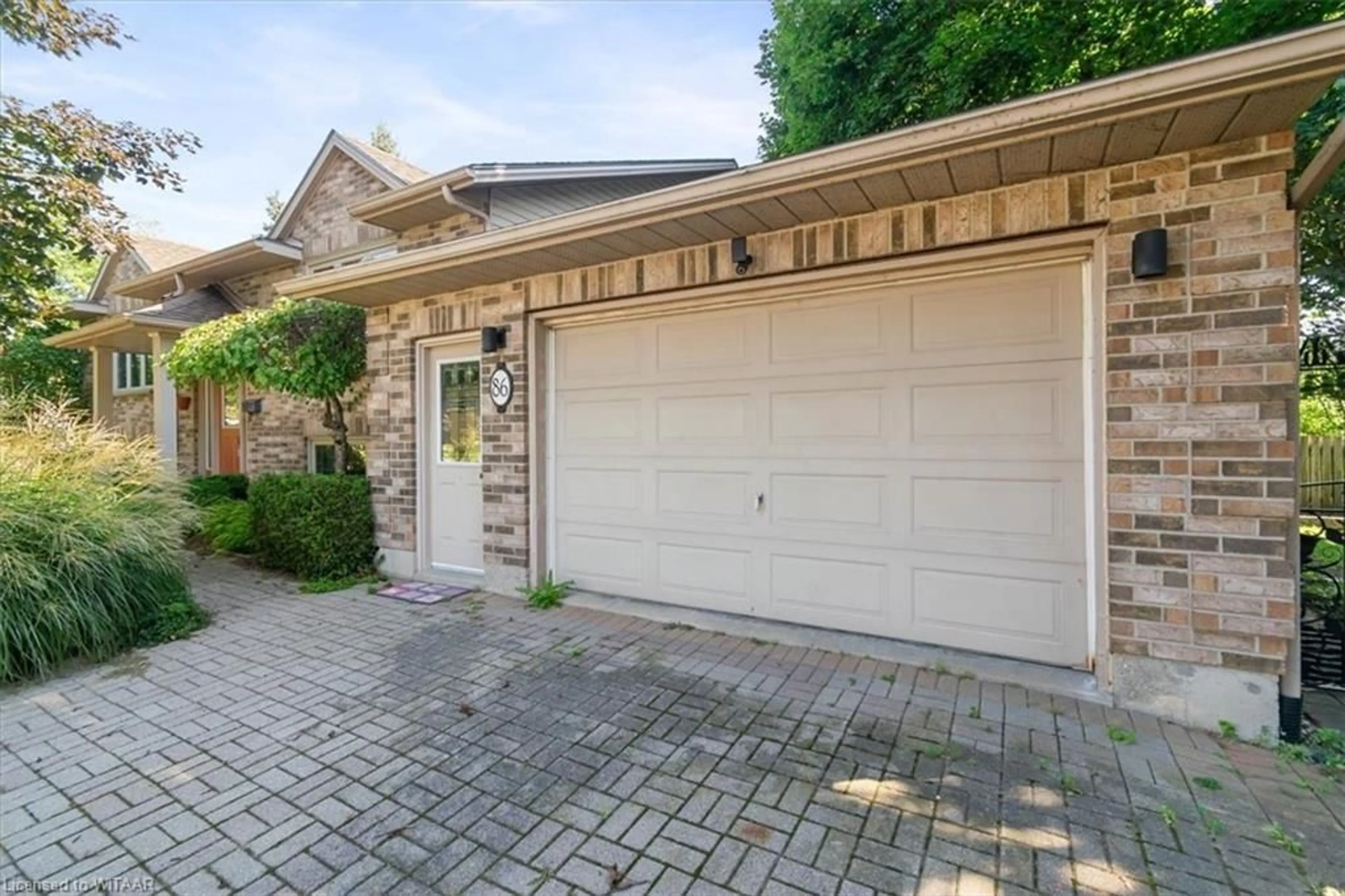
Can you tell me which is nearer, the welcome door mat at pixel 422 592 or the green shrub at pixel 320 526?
the welcome door mat at pixel 422 592

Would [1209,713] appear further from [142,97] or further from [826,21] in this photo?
[142,97]

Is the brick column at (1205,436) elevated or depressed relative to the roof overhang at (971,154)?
depressed

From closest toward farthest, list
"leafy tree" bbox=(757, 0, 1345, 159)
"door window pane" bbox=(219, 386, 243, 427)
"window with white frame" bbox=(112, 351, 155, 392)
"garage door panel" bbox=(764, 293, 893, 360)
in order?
"garage door panel" bbox=(764, 293, 893, 360) → "leafy tree" bbox=(757, 0, 1345, 159) → "door window pane" bbox=(219, 386, 243, 427) → "window with white frame" bbox=(112, 351, 155, 392)

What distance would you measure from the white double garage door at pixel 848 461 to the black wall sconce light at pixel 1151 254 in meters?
0.44

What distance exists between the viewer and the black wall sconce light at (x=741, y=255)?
4043mm

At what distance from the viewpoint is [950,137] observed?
9.32ft

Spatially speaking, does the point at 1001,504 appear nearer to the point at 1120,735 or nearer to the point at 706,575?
the point at 1120,735

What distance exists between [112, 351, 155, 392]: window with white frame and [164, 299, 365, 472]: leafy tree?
7143 mm

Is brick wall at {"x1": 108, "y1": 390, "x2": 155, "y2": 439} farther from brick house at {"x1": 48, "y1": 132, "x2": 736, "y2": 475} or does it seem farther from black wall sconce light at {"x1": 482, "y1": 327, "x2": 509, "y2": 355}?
black wall sconce light at {"x1": 482, "y1": 327, "x2": 509, "y2": 355}

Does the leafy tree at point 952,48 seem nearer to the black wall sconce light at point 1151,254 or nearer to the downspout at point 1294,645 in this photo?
the black wall sconce light at point 1151,254

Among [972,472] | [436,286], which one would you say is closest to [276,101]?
[436,286]

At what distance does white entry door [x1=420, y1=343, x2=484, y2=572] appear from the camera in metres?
5.75

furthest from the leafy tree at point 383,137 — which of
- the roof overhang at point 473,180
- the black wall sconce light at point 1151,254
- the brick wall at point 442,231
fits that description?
the black wall sconce light at point 1151,254

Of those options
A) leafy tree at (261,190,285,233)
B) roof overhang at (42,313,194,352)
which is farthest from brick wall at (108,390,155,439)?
leafy tree at (261,190,285,233)
